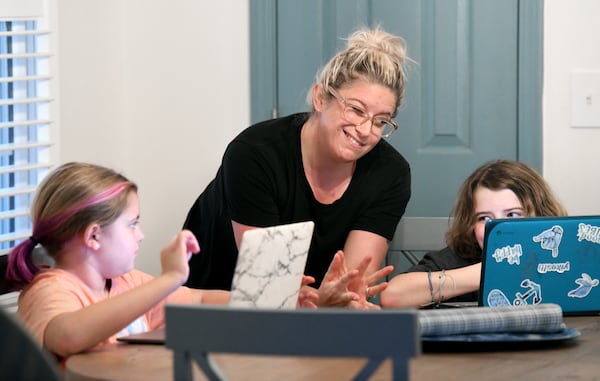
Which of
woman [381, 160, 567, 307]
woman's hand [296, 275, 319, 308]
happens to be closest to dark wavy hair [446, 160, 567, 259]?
woman [381, 160, 567, 307]

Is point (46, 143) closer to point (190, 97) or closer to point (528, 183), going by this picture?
point (190, 97)

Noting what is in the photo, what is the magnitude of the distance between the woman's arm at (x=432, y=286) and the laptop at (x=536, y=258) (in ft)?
1.03

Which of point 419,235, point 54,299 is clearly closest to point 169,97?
point 419,235

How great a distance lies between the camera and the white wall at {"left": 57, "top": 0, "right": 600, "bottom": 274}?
368 cm

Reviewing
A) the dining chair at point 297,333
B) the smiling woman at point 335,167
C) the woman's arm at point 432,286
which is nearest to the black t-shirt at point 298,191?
the smiling woman at point 335,167

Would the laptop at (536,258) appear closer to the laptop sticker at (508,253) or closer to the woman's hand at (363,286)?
the laptop sticker at (508,253)

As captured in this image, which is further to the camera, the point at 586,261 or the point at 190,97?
the point at 190,97

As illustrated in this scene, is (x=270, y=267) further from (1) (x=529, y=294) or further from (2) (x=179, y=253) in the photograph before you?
(1) (x=529, y=294)

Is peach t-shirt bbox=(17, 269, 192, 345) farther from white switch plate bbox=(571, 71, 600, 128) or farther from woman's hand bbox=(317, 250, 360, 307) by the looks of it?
white switch plate bbox=(571, 71, 600, 128)

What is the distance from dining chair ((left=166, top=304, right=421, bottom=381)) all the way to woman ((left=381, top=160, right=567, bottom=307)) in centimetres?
118

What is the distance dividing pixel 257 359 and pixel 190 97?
218 cm

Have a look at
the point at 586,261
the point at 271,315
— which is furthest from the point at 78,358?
the point at 586,261

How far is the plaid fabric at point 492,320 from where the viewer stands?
195cm

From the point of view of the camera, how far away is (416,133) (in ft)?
12.5
